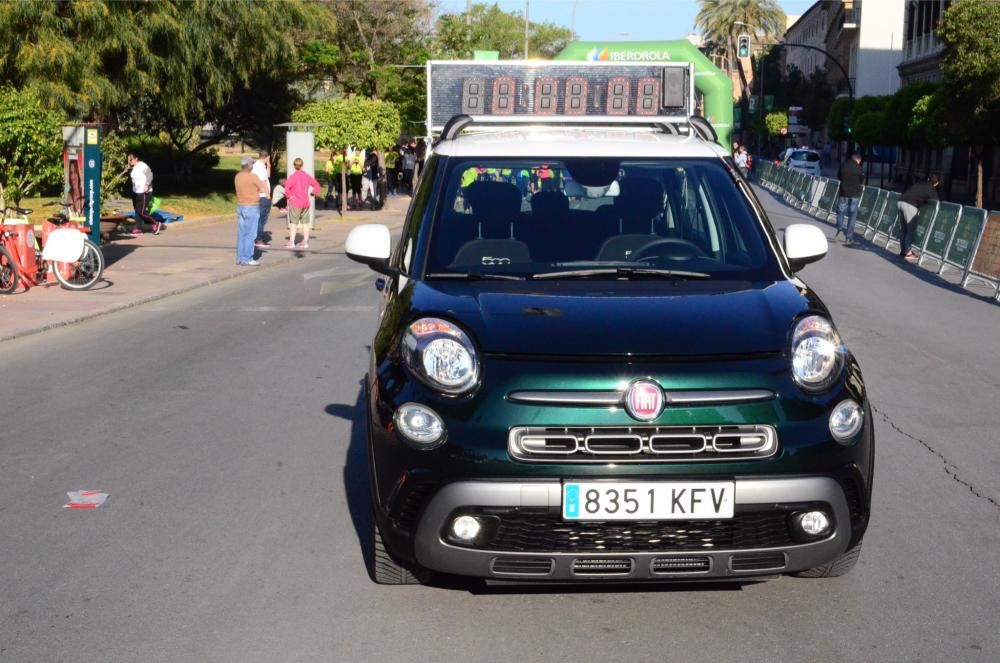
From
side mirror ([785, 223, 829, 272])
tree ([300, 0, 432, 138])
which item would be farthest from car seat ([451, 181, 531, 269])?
tree ([300, 0, 432, 138])

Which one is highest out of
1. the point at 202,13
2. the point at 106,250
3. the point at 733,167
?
the point at 202,13

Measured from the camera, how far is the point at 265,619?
4594 millimetres

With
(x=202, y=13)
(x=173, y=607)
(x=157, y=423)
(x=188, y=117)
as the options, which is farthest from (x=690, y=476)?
(x=188, y=117)

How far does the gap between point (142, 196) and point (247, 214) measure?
26.1ft

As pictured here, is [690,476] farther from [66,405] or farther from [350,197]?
[350,197]

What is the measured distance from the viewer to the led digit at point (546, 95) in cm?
1270

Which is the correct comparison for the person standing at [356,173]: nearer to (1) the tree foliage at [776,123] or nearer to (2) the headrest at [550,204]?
(2) the headrest at [550,204]

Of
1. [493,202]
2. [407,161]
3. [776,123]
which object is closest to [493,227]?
[493,202]

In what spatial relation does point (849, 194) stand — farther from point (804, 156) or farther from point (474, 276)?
point (804, 156)

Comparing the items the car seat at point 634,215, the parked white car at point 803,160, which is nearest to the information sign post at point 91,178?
the car seat at point 634,215

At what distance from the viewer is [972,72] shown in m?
34.2

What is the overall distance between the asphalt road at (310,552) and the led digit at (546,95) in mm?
3621

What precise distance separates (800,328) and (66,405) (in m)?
6.10

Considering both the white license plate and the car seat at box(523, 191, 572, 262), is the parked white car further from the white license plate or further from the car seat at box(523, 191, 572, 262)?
the white license plate
